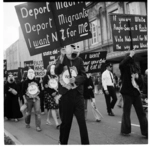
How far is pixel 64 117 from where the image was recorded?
3.48m

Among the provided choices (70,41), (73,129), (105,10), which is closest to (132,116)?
(73,129)

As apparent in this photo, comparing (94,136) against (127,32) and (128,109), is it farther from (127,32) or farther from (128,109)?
(127,32)

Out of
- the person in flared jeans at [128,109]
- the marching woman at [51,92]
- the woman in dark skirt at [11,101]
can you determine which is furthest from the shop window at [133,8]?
the person in flared jeans at [128,109]

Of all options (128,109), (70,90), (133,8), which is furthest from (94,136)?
(133,8)

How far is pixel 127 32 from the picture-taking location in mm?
6883

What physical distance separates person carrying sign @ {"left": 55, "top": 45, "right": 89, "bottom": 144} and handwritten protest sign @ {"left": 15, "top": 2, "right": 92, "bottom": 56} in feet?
4.50

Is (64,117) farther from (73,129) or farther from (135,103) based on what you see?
(73,129)

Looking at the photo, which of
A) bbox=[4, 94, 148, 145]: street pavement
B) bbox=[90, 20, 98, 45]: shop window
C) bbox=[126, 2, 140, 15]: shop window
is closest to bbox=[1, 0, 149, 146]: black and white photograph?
bbox=[4, 94, 148, 145]: street pavement

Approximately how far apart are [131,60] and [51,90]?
2706 mm

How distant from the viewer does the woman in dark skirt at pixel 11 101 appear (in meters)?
7.83

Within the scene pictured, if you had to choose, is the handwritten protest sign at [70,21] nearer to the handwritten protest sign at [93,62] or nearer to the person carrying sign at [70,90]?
the person carrying sign at [70,90]

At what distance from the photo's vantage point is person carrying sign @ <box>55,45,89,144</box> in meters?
3.44

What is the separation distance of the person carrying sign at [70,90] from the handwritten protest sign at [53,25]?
4.50ft

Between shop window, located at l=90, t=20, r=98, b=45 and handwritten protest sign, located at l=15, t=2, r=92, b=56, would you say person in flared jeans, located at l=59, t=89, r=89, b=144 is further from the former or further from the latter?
shop window, located at l=90, t=20, r=98, b=45
